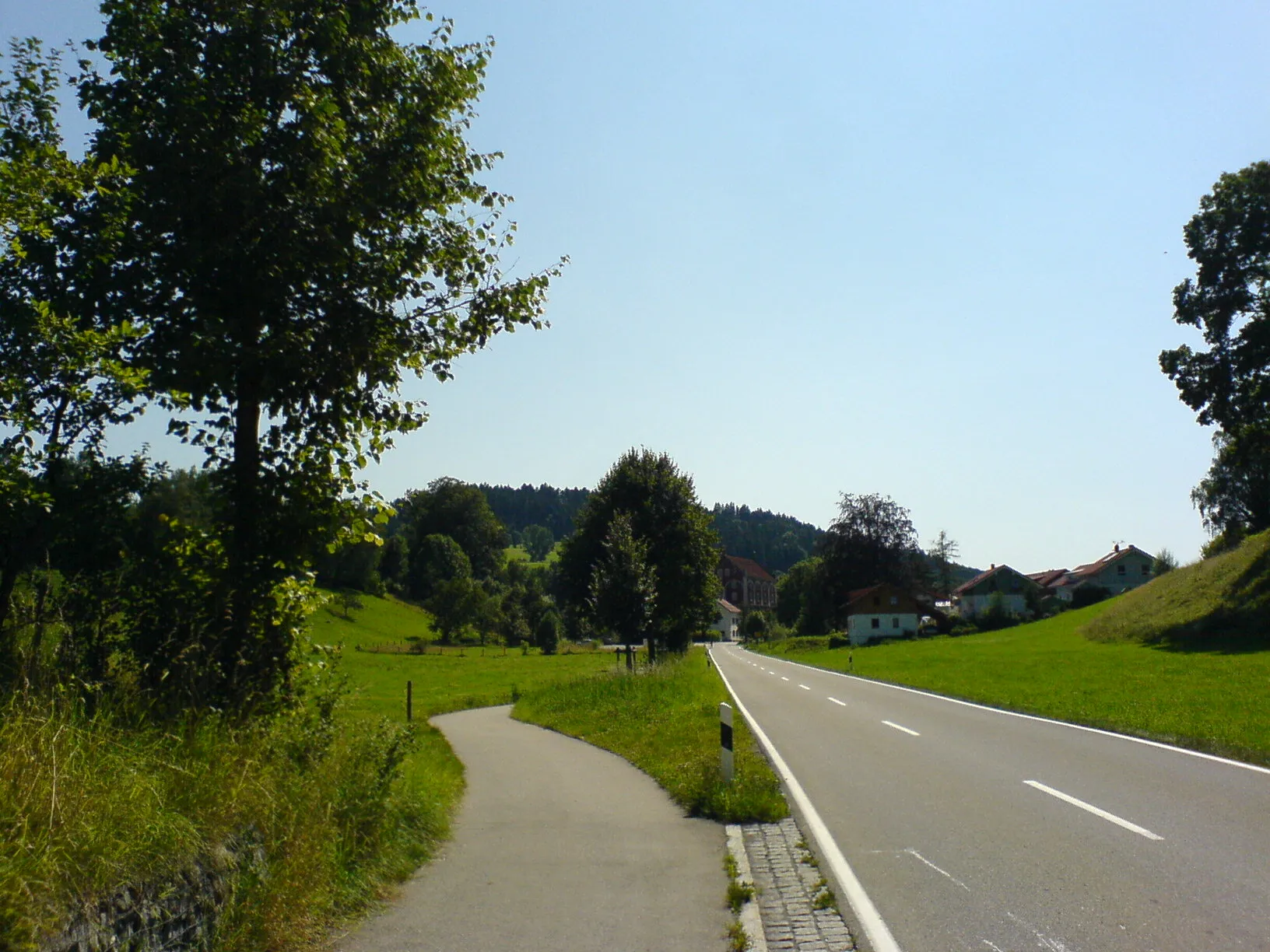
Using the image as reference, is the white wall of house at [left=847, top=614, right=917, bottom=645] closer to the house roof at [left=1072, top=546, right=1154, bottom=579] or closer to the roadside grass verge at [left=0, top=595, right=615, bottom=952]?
the house roof at [left=1072, top=546, right=1154, bottom=579]

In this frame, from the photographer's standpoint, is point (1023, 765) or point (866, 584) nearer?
point (1023, 765)

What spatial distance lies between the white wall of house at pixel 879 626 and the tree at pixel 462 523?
160ft

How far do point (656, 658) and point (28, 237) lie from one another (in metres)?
32.6

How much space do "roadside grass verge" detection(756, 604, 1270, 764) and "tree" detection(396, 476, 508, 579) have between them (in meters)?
73.6

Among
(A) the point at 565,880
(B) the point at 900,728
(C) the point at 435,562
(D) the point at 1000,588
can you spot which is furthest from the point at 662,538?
(D) the point at 1000,588

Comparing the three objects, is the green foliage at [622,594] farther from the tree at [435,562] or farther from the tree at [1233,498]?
the tree at [435,562]

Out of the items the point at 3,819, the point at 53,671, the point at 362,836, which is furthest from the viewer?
the point at 362,836

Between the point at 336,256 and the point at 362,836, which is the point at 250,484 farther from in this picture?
the point at 362,836

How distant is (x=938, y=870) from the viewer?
22.8 ft

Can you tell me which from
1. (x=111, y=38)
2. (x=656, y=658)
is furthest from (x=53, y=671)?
(x=656, y=658)

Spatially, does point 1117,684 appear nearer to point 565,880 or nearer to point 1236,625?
point 1236,625

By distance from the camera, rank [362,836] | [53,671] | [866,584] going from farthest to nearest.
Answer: [866,584]
[362,836]
[53,671]

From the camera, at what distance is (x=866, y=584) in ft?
332

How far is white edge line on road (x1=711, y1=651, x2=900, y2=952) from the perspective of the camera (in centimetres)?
549
